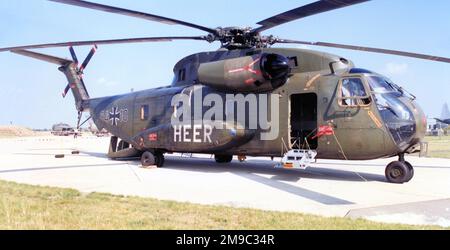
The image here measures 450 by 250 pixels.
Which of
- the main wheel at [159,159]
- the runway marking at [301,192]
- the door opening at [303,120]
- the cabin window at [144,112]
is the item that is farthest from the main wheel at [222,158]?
the runway marking at [301,192]

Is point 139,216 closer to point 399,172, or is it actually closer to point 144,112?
point 399,172

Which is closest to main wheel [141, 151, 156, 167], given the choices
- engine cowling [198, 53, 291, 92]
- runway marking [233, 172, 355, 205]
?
engine cowling [198, 53, 291, 92]

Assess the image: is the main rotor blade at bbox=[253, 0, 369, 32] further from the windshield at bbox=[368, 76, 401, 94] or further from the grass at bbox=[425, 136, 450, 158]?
the grass at bbox=[425, 136, 450, 158]

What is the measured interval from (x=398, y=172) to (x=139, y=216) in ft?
21.1

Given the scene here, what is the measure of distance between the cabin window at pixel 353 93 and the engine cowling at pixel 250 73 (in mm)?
1583

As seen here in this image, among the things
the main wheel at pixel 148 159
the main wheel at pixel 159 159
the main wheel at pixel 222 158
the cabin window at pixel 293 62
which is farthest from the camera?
the main wheel at pixel 222 158

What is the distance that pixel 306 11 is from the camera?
7.64 metres

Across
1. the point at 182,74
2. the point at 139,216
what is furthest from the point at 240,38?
the point at 139,216

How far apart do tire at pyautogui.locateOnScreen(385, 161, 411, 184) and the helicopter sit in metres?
0.02

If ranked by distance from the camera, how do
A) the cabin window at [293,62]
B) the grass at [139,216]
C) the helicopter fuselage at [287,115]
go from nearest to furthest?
1. the grass at [139,216]
2. the helicopter fuselage at [287,115]
3. the cabin window at [293,62]

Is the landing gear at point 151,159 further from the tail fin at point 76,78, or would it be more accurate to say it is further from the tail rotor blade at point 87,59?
the tail rotor blade at point 87,59

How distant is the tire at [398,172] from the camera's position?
867 centimetres
